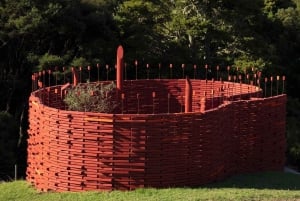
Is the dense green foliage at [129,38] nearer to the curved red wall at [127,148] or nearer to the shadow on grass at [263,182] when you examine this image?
the shadow on grass at [263,182]

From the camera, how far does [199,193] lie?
27.8ft

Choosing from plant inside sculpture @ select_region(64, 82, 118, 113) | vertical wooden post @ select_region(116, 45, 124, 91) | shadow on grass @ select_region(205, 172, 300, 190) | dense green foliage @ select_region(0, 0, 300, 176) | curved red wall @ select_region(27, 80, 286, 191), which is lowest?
shadow on grass @ select_region(205, 172, 300, 190)

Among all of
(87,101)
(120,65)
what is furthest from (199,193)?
(120,65)

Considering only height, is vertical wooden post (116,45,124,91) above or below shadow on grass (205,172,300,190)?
above

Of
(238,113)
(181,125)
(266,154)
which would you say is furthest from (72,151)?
(266,154)

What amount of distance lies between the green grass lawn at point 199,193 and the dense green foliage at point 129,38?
871cm

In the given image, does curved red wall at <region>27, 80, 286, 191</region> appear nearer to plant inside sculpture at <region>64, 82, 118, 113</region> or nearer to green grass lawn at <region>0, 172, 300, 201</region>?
green grass lawn at <region>0, 172, 300, 201</region>

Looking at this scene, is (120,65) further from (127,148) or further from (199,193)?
(199,193)

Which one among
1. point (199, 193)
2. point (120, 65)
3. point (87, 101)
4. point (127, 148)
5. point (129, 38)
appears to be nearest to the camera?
point (199, 193)

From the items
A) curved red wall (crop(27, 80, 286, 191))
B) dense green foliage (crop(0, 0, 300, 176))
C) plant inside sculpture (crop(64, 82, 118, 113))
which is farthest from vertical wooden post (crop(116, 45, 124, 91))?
dense green foliage (crop(0, 0, 300, 176))

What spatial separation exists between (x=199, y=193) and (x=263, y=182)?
1.88 meters

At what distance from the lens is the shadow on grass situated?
30.9ft

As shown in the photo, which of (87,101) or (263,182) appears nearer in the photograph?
(263,182)

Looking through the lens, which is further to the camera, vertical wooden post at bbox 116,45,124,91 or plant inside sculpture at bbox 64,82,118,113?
vertical wooden post at bbox 116,45,124,91
